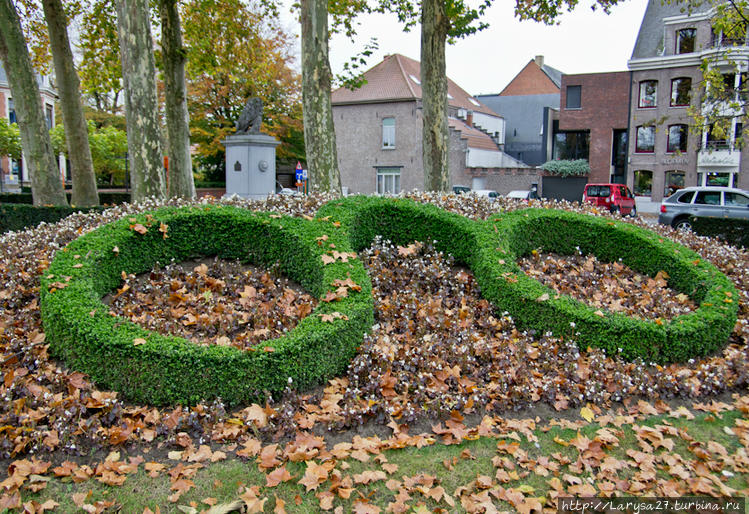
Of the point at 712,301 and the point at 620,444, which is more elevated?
the point at 712,301

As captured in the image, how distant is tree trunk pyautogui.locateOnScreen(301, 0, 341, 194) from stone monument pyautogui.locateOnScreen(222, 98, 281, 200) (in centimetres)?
225

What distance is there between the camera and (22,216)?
11.3m

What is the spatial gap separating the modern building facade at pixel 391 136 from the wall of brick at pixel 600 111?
6.89m

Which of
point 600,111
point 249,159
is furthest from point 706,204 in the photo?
point 600,111

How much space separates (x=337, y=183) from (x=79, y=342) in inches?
291

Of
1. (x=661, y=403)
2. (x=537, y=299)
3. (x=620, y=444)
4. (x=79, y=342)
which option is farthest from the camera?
(x=537, y=299)

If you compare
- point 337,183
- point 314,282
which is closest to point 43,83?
point 337,183

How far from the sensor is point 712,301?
6.67 meters

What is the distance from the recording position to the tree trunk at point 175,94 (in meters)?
14.2

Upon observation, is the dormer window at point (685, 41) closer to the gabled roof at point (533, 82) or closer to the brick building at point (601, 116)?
the brick building at point (601, 116)

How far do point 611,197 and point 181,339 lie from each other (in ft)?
79.2

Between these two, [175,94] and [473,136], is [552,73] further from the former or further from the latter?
[175,94]

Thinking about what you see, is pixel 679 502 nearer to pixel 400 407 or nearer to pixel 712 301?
pixel 400 407

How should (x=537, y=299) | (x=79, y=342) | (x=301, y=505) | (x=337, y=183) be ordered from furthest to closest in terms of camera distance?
(x=337, y=183) < (x=537, y=299) < (x=79, y=342) < (x=301, y=505)
